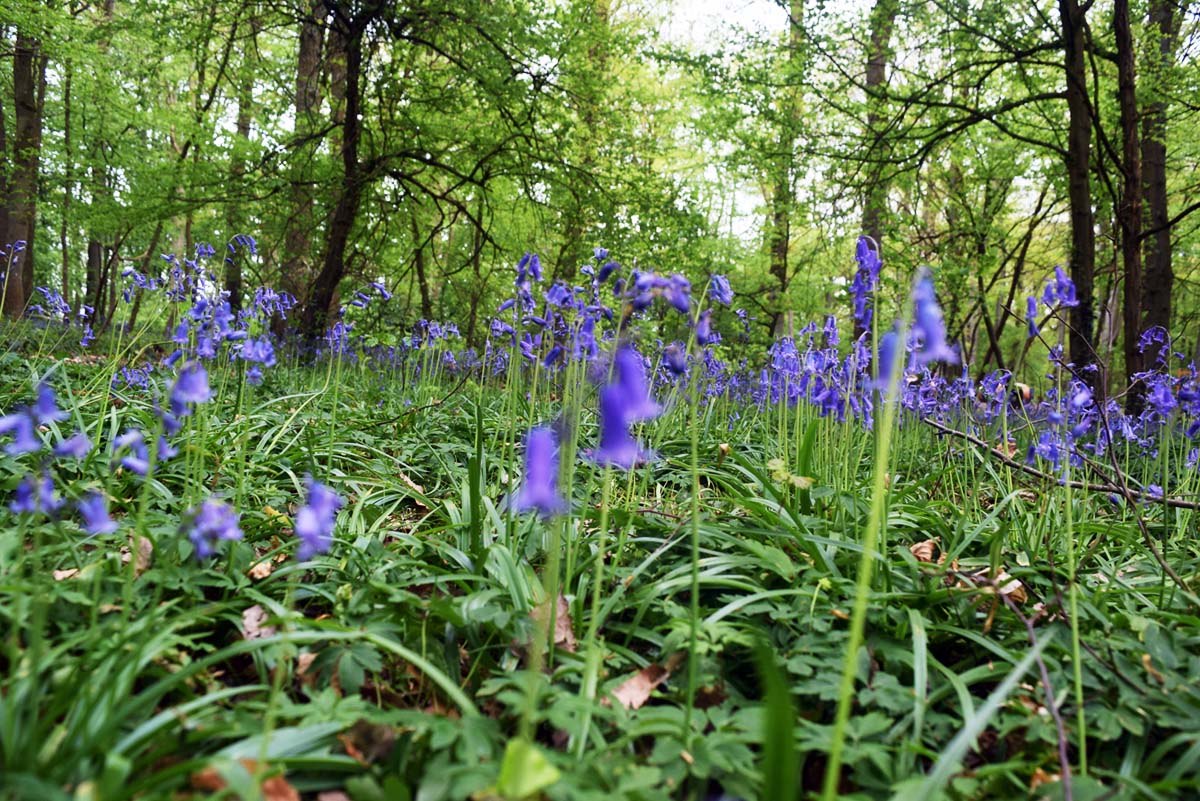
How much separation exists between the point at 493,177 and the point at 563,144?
92 cm

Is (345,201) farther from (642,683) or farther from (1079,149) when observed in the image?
(1079,149)

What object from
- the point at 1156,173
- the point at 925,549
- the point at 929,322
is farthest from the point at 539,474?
the point at 1156,173

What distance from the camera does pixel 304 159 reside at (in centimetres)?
719

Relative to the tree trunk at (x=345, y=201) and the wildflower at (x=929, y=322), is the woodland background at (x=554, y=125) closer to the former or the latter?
the tree trunk at (x=345, y=201)

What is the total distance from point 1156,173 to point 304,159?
10.5 meters

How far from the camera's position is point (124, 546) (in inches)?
80.8

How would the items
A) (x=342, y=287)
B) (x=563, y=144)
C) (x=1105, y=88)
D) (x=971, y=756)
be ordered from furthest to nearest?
(x=342, y=287), (x=1105, y=88), (x=563, y=144), (x=971, y=756)

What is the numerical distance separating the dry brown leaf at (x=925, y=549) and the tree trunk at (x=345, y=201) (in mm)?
6563

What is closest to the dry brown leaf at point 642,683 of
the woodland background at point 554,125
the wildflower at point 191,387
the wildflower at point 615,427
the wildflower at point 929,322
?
the wildflower at point 615,427

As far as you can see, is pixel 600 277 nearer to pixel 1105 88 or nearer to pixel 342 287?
pixel 342 287


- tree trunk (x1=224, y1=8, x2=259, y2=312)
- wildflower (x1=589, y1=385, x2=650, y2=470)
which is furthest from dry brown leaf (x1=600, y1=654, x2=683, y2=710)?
tree trunk (x1=224, y1=8, x2=259, y2=312)

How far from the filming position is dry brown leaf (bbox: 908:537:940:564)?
241 cm

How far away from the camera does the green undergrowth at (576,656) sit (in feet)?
3.80

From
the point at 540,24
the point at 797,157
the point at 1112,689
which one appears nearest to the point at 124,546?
the point at 1112,689
